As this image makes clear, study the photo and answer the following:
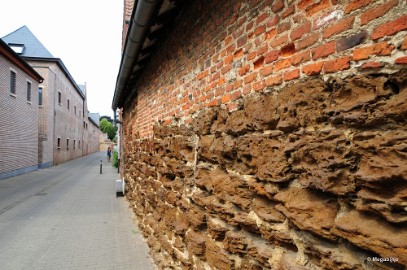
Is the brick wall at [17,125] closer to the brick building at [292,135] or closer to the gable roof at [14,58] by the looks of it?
the gable roof at [14,58]

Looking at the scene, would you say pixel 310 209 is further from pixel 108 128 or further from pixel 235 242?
pixel 108 128

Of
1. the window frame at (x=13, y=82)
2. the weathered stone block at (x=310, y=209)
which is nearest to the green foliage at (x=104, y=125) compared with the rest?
the window frame at (x=13, y=82)

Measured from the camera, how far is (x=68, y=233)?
5848mm

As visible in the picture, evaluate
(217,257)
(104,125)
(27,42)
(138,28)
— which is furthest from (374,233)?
(104,125)

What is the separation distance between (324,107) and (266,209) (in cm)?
→ 83

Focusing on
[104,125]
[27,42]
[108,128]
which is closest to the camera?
[27,42]

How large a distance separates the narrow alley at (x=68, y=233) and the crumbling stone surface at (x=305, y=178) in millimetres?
2607

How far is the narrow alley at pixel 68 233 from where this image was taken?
4488 mm

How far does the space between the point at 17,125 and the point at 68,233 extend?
12.9 m

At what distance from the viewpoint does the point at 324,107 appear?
151 cm

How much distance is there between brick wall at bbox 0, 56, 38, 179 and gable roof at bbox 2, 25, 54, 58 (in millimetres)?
5464

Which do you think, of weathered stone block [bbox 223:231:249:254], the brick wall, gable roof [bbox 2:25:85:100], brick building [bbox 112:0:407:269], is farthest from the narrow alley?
gable roof [bbox 2:25:85:100]

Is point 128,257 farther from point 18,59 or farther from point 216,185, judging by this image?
point 18,59

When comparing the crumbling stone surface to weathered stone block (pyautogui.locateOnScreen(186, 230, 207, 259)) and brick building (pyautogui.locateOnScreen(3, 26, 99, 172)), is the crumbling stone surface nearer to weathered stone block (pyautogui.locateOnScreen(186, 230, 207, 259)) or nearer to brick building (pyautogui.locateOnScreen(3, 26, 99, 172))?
weathered stone block (pyautogui.locateOnScreen(186, 230, 207, 259))
